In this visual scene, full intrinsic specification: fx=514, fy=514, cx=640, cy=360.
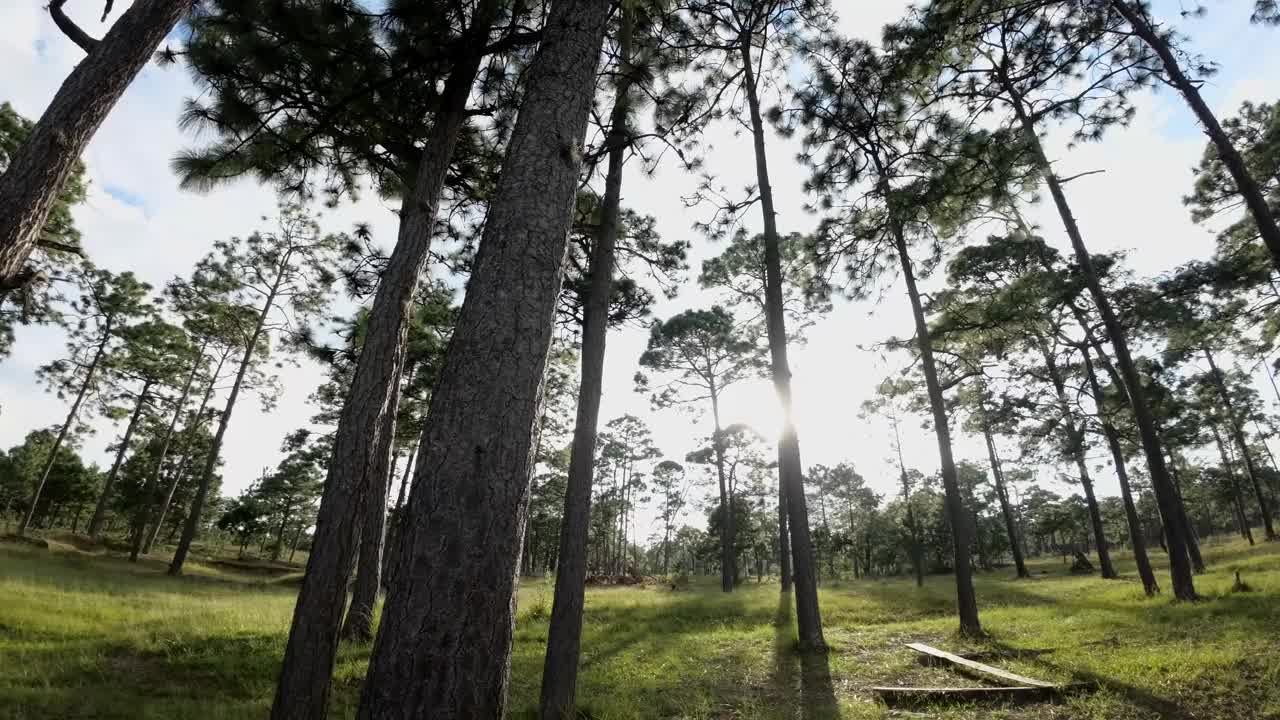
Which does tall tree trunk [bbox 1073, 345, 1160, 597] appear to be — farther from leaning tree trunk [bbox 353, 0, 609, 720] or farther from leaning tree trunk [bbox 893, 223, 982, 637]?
leaning tree trunk [bbox 353, 0, 609, 720]

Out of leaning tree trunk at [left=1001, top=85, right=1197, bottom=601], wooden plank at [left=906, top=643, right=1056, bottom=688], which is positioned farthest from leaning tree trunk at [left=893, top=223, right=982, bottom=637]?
leaning tree trunk at [left=1001, top=85, right=1197, bottom=601]

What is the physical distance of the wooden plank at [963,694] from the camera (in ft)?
17.5

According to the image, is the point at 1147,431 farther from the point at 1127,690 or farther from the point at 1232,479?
the point at 1232,479

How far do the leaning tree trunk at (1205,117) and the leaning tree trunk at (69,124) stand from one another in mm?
11064

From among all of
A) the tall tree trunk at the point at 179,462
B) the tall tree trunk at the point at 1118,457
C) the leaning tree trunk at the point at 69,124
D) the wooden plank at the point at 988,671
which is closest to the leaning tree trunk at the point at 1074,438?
the tall tree trunk at the point at 1118,457

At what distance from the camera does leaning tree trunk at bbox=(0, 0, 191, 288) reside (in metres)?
4.10

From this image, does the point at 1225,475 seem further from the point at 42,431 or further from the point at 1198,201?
the point at 42,431

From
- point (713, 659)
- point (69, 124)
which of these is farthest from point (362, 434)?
point (713, 659)

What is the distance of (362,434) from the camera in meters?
5.07

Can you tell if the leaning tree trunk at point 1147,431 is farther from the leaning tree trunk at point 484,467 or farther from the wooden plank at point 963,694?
→ the leaning tree trunk at point 484,467

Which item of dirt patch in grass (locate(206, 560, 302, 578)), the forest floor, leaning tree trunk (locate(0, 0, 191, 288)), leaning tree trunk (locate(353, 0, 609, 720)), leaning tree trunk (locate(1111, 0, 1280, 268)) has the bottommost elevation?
dirt patch in grass (locate(206, 560, 302, 578))

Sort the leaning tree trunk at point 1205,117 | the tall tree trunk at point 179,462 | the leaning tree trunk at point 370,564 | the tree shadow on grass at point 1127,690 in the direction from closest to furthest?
1. the tree shadow on grass at point 1127,690
2. the leaning tree trunk at point 1205,117
3. the leaning tree trunk at point 370,564
4. the tall tree trunk at point 179,462

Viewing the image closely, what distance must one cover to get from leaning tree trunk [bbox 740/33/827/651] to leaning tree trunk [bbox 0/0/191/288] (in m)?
8.45

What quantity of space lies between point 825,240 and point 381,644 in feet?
25.0
